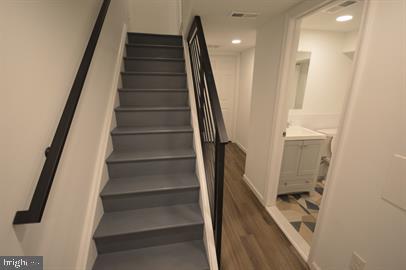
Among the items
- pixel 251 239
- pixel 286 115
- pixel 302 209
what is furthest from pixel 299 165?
pixel 251 239

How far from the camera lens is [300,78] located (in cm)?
294

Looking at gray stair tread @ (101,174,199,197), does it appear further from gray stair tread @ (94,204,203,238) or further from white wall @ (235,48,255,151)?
white wall @ (235,48,255,151)

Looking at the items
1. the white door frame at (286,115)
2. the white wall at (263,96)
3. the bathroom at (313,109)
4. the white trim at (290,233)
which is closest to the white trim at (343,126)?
the white door frame at (286,115)

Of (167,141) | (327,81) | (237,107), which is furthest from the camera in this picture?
(237,107)

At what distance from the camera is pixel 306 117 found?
2.99 meters

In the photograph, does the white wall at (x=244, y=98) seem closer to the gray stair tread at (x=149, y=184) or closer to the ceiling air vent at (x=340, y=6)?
the ceiling air vent at (x=340, y=6)

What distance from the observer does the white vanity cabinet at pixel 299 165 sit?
7.96 ft

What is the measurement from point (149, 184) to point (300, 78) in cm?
280

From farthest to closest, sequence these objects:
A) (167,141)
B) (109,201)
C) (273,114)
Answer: (273,114) → (167,141) → (109,201)

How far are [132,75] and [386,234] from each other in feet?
8.43

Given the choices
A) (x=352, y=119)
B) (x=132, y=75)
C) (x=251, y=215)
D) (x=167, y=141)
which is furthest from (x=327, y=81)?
(x=132, y=75)

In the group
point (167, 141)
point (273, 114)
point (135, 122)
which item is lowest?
point (167, 141)

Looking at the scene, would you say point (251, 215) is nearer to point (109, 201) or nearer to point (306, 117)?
point (109, 201)

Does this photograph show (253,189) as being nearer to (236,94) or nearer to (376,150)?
(376,150)
